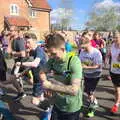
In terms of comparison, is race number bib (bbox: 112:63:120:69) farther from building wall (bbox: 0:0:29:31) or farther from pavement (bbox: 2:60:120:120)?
building wall (bbox: 0:0:29:31)

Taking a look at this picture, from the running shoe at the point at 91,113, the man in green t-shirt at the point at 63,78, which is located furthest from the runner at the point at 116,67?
the man in green t-shirt at the point at 63,78

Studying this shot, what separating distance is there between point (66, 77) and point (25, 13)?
48272mm

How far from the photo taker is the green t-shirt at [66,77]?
3.83 m

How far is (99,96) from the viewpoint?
30.4 feet

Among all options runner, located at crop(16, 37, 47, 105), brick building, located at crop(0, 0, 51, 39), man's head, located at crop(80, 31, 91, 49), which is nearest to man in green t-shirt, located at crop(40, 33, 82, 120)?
runner, located at crop(16, 37, 47, 105)

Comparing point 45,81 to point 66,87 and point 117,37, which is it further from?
point 117,37

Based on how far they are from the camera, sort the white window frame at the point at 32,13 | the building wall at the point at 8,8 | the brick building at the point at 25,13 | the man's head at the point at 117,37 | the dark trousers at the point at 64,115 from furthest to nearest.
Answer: the white window frame at the point at 32,13 < the building wall at the point at 8,8 < the brick building at the point at 25,13 < the man's head at the point at 117,37 < the dark trousers at the point at 64,115

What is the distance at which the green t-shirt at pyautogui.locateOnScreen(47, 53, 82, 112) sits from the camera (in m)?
3.83

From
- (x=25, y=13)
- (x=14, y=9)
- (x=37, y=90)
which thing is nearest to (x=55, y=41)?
(x=37, y=90)

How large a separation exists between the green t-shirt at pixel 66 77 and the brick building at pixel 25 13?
4204 centimetres

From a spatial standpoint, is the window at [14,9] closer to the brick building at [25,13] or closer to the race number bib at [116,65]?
the brick building at [25,13]

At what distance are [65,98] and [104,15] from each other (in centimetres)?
7462

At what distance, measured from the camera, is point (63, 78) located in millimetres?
3986

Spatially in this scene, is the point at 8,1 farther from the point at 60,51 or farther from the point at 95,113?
the point at 60,51
